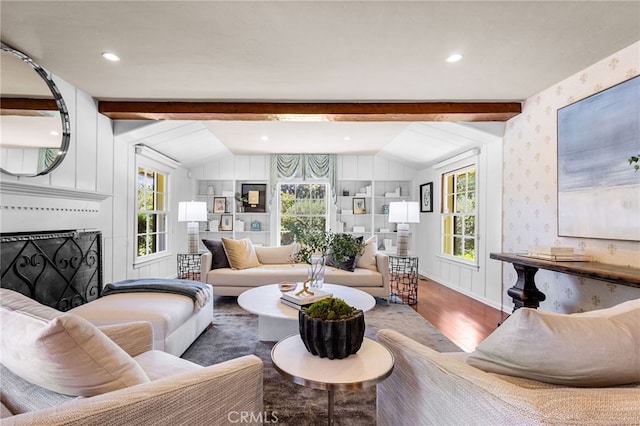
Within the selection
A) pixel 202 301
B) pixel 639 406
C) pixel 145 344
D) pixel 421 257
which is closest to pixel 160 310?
pixel 202 301

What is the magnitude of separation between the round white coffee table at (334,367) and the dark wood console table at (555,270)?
1.62 metres

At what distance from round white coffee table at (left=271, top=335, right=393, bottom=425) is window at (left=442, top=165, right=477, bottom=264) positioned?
3.77 meters

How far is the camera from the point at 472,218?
4672mm

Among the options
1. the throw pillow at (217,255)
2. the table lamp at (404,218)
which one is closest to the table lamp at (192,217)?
the throw pillow at (217,255)

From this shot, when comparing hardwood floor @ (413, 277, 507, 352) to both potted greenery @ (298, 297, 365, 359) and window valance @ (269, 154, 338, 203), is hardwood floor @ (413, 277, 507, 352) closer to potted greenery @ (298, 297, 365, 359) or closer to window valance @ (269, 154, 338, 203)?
potted greenery @ (298, 297, 365, 359)

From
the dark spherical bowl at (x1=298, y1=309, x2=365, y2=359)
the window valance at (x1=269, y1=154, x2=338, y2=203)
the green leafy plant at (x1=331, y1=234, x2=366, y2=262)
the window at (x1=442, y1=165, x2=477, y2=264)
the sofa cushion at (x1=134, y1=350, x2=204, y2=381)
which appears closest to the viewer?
the dark spherical bowl at (x1=298, y1=309, x2=365, y2=359)

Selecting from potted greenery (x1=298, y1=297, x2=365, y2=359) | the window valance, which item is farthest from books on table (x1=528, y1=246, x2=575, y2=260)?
the window valance

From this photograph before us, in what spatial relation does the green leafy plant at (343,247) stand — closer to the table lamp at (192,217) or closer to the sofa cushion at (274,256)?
the sofa cushion at (274,256)

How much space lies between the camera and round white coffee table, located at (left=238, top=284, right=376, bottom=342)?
7.63 feet

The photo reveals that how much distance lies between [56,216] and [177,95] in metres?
1.62

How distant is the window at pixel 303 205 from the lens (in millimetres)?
6430

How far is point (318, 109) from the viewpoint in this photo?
3414 millimetres

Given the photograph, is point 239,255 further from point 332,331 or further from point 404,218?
point 332,331

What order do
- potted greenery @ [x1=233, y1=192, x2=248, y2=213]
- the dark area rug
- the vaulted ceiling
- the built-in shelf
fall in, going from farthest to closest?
potted greenery @ [x1=233, y1=192, x2=248, y2=213]
the built-in shelf
the vaulted ceiling
the dark area rug
